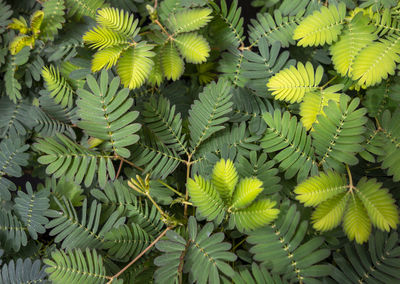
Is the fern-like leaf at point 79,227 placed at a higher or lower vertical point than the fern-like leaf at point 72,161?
lower

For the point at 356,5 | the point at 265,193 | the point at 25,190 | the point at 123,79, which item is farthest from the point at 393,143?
the point at 25,190

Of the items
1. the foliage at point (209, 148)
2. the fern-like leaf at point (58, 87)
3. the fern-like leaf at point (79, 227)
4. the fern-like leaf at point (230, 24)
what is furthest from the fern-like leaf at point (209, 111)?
the fern-like leaf at point (58, 87)

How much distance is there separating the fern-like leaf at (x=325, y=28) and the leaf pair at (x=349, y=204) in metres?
0.41

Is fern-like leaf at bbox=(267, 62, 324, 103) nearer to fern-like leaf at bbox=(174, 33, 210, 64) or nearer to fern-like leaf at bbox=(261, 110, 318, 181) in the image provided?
fern-like leaf at bbox=(261, 110, 318, 181)

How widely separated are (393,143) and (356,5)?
18.8 inches

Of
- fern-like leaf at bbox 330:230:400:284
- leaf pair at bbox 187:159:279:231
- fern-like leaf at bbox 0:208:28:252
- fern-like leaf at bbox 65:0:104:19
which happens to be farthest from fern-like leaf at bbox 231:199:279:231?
fern-like leaf at bbox 65:0:104:19

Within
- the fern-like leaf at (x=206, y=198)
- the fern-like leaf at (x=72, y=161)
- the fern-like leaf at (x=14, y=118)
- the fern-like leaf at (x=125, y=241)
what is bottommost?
the fern-like leaf at (x=125, y=241)

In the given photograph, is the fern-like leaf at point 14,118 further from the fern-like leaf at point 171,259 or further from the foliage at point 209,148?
the fern-like leaf at point 171,259

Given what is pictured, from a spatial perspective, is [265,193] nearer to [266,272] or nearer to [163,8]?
[266,272]

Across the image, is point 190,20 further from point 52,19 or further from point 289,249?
point 289,249

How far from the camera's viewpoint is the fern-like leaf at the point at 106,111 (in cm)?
98

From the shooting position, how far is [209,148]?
3.52 feet

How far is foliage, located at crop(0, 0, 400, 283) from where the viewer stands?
877 mm

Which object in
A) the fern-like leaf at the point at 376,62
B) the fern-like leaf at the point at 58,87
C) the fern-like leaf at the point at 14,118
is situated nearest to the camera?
the fern-like leaf at the point at 376,62
